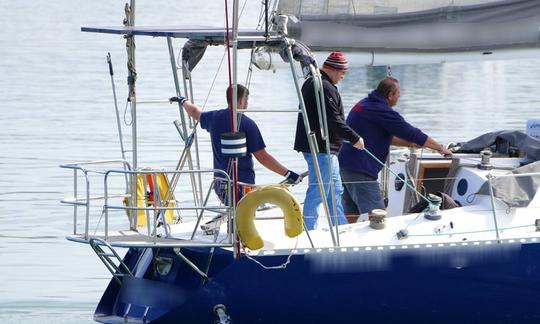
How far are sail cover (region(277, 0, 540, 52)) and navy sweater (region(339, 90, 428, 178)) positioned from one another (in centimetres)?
61

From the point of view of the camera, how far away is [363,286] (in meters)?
9.77

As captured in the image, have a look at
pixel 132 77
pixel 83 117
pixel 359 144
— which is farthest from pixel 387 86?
pixel 83 117

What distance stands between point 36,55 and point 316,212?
2716 centimetres

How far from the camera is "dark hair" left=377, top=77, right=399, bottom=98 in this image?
35.5ft

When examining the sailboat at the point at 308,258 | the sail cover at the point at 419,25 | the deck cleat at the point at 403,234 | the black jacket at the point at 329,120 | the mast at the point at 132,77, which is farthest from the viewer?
the sail cover at the point at 419,25

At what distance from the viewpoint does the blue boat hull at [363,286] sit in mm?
9688

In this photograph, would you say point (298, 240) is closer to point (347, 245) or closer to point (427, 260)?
point (347, 245)

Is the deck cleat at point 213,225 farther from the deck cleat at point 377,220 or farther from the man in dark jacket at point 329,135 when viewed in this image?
the deck cleat at point 377,220

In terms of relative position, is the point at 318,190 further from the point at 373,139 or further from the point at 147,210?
the point at 147,210

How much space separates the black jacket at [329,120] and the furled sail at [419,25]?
0.73 m

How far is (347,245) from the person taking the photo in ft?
31.9

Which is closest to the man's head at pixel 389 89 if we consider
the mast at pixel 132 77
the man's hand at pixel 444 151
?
the man's hand at pixel 444 151

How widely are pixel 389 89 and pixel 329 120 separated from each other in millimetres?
967

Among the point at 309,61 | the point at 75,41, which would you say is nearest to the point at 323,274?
the point at 309,61
